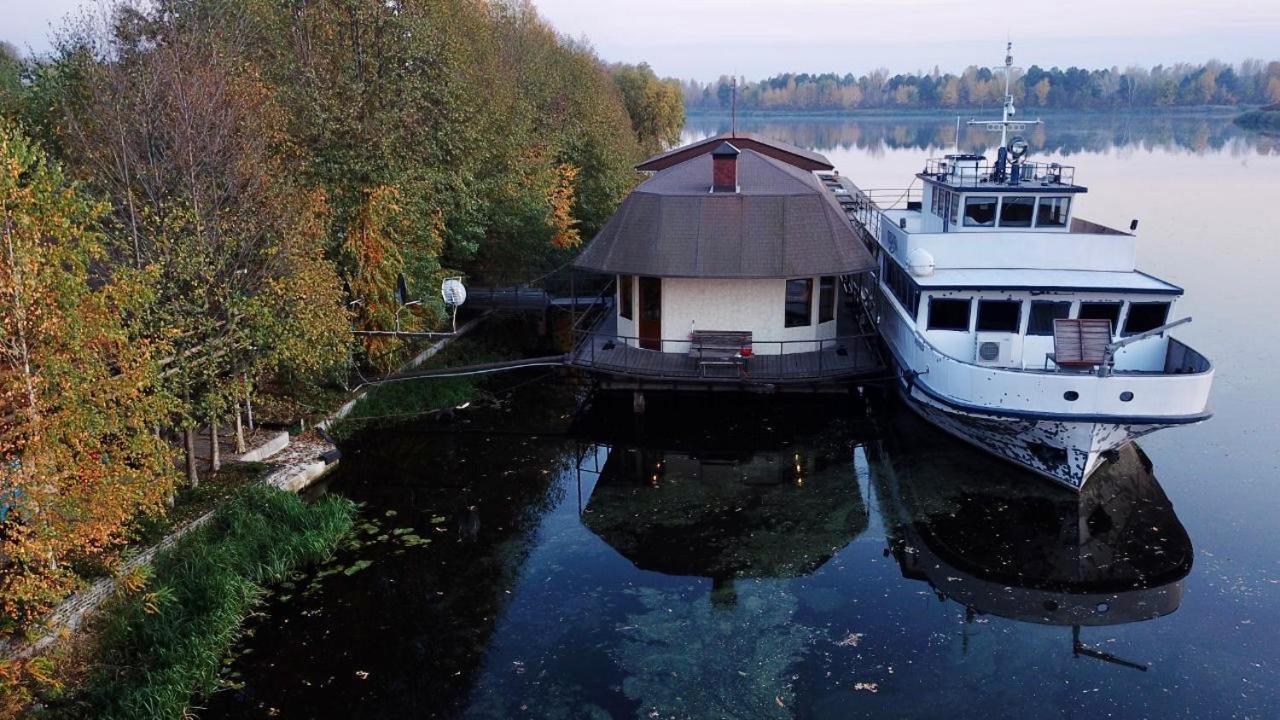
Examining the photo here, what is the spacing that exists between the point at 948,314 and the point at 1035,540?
5519mm

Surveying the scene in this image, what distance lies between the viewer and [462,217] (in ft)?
83.5

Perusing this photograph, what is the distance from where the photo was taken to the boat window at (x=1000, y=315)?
60.2 ft

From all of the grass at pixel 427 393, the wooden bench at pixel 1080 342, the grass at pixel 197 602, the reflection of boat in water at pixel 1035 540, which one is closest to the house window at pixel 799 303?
the reflection of boat in water at pixel 1035 540

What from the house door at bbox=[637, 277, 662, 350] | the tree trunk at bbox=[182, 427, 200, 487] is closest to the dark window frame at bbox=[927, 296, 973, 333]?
the house door at bbox=[637, 277, 662, 350]

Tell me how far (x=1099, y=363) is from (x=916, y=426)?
5.07 meters

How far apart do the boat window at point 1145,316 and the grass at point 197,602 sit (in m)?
16.0

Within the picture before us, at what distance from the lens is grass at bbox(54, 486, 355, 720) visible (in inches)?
429

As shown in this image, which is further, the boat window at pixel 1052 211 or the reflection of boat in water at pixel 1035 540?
the boat window at pixel 1052 211

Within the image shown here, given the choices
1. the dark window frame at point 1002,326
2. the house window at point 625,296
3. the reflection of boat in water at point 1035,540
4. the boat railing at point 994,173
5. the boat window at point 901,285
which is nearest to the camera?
the reflection of boat in water at point 1035,540

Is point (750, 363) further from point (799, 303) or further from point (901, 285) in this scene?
point (901, 285)

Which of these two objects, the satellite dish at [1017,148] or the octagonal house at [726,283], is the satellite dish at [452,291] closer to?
the octagonal house at [726,283]

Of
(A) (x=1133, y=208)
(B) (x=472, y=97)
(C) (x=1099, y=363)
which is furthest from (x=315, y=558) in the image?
(A) (x=1133, y=208)

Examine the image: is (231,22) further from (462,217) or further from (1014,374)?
(1014,374)

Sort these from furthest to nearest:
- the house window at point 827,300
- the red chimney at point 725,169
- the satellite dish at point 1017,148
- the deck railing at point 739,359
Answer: the red chimney at point 725,169
the house window at point 827,300
the satellite dish at point 1017,148
the deck railing at point 739,359
